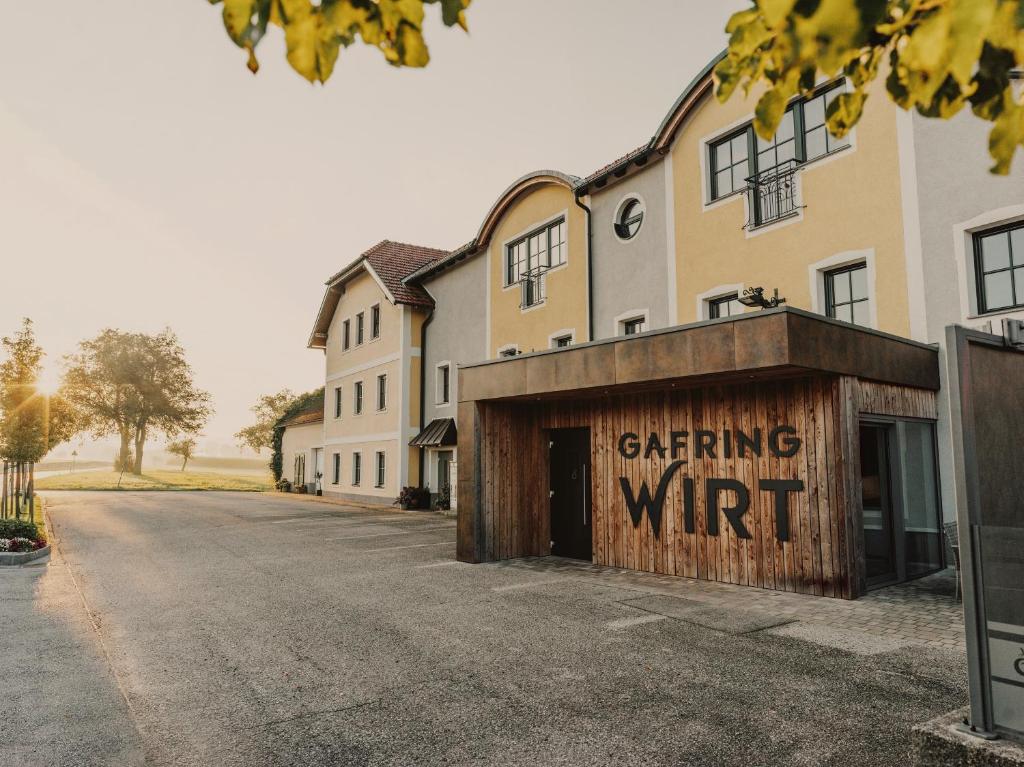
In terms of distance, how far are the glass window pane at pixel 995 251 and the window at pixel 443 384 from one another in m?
17.1

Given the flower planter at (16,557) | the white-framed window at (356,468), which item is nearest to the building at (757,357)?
the flower planter at (16,557)

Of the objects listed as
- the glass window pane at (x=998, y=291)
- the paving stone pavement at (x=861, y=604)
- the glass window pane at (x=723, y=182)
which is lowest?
the paving stone pavement at (x=861, y=604)

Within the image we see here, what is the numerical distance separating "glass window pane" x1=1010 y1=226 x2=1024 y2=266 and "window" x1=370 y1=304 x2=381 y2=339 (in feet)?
72.8

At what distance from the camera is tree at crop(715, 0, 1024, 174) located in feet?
5.23

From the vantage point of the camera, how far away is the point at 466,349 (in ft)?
75.4

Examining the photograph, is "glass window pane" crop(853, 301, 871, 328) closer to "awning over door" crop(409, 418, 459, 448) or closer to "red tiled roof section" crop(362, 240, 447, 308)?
"awning over door" crop(409, 418, 459, 448)

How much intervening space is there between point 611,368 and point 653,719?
6.10m

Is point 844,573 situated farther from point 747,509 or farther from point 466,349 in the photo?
point 466,349

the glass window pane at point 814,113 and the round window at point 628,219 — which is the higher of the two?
the glass window pane at point 814,113

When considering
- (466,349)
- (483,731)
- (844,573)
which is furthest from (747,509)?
(466,349)

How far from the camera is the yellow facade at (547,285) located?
17.6 metres

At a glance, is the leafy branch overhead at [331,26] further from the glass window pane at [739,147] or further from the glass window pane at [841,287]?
the glass window pane at [739,147]

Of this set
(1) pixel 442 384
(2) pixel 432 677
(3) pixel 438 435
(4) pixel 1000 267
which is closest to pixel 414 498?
(3) pixel 438 435

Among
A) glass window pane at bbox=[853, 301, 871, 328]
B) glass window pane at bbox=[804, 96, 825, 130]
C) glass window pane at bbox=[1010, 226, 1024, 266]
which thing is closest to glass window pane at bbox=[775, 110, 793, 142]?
glass window pane at bbox=[804, 96, 825, 130]
